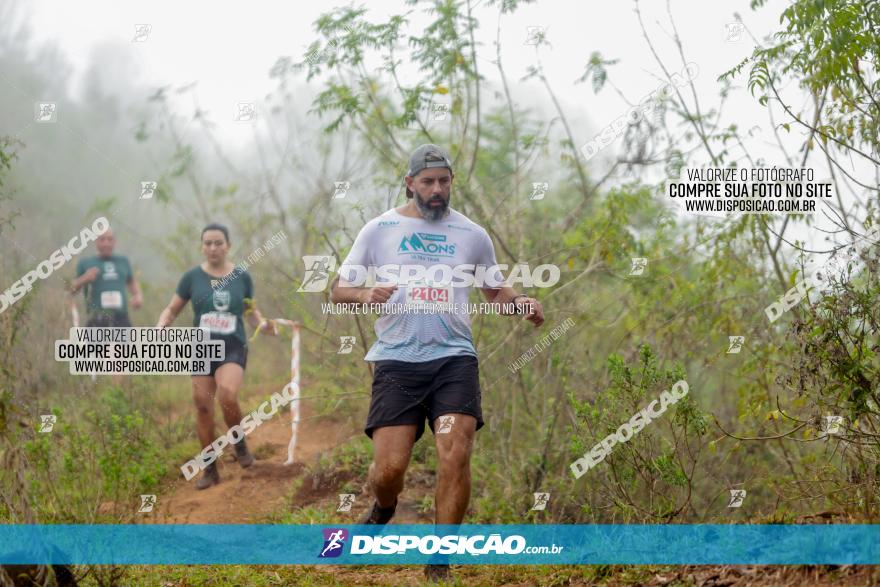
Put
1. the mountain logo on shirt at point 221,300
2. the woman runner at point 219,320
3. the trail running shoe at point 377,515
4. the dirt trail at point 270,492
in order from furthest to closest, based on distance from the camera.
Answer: the mountain logo on shirt at point 221,300 → the woman runner at point 219,320 → the dirt trail at point 270,492 → the trail running shoe at point 377,515

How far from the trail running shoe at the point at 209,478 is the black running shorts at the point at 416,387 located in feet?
9.29

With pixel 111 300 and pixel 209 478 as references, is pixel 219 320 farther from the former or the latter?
pixel 111 300

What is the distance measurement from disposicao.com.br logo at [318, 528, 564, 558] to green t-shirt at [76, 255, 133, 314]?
5.08 metres

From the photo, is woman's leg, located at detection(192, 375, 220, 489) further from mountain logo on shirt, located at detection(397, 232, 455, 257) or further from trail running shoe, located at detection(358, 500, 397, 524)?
mountain logo on shirt, located at detection(397, 232, 455, 257)

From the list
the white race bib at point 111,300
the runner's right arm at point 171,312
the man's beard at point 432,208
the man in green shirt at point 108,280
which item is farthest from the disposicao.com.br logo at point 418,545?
the white race bib at point 111,300

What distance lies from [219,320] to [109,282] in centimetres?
288

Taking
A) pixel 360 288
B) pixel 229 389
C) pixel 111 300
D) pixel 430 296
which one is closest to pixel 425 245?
pixel 430 296

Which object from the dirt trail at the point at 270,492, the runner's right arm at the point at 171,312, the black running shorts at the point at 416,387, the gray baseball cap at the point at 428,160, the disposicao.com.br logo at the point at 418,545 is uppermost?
the gray baseball cap at the point at 428,160

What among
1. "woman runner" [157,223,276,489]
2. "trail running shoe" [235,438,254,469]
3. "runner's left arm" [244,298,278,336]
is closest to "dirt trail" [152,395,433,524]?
"trail running shoe" [235,438,254,469]

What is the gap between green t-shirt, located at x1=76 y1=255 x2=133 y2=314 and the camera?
9.66 metres

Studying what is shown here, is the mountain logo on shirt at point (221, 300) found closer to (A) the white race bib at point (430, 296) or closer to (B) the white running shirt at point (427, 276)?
(B) the white running shirt at point (427, 276)

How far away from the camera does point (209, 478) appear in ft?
24.5

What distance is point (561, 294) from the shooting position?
24.8 feet

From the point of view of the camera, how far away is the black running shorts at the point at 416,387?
5.02 meters
